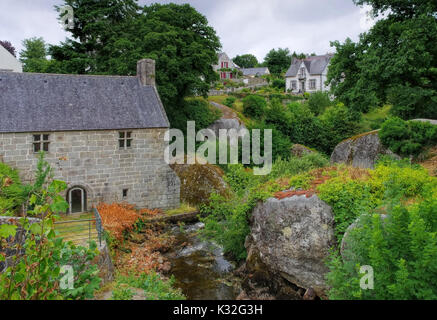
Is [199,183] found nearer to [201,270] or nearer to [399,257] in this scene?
[201,270]

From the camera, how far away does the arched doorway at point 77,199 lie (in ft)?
63.3

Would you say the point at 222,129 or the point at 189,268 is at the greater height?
the point at 222,129

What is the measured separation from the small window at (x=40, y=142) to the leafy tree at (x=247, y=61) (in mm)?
84519

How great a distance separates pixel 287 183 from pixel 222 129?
21618mm

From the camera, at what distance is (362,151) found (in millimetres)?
17297

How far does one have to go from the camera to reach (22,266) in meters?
4.19

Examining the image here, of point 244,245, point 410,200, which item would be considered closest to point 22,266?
point 410,200

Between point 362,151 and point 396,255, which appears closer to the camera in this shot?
point 396,255

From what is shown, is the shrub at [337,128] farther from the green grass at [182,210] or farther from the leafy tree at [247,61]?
the leafy tree at [247,61]

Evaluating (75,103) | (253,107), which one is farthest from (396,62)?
(253,107)

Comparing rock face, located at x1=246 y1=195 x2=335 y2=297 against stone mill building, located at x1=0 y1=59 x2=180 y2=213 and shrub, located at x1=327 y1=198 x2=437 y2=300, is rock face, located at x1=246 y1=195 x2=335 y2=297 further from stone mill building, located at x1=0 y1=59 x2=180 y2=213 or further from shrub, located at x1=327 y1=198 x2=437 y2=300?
stone mill building, located at x1=0 y1=59 x2=180 y2=213

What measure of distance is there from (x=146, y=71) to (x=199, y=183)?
797 centimetres
